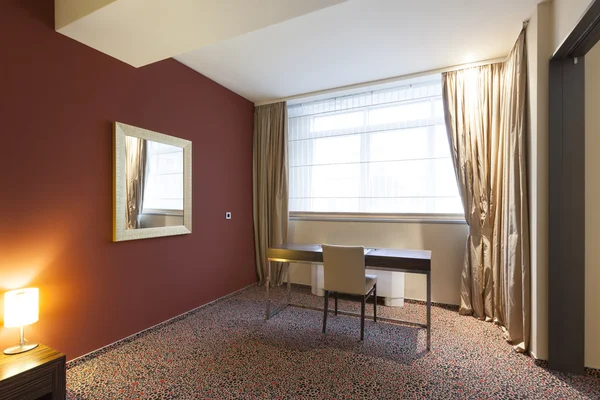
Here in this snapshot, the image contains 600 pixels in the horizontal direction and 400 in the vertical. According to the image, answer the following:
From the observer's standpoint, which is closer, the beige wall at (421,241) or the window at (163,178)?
the window at (163,178)

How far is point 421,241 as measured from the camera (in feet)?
11.3

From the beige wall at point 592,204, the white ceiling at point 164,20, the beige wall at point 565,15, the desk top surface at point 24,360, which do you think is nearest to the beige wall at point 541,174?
the beige wall at point 565,15

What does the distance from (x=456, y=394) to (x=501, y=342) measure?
976mm

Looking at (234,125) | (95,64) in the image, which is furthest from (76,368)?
(234,125)

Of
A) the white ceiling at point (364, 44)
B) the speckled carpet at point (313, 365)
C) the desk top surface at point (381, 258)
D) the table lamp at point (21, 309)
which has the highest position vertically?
the white ceiling at point (364, 44)

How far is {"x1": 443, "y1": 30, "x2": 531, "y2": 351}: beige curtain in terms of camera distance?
237 centimetres

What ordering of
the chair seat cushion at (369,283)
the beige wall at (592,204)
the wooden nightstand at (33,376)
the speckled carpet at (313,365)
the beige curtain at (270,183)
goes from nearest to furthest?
the wooden nightstand at (33,376) → the speckled carpet at (313,365) → the beige wall at (592,204) → the chair seat cushion at (369,283) → the beige curtain at (270,183)

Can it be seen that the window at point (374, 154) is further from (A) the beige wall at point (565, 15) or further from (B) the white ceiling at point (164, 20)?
(B) the white ceiling at point (164, 20)

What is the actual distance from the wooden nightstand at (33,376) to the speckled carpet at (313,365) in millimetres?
209

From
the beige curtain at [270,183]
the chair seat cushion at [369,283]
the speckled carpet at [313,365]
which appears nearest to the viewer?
the speckled carpet at [313,365]

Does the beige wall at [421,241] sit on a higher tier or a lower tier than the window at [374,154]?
lower

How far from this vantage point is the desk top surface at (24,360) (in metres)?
1.57

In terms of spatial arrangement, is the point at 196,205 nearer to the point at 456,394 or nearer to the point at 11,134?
the point at 11,134

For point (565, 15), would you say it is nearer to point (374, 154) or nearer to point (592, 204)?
point (592, 204)
